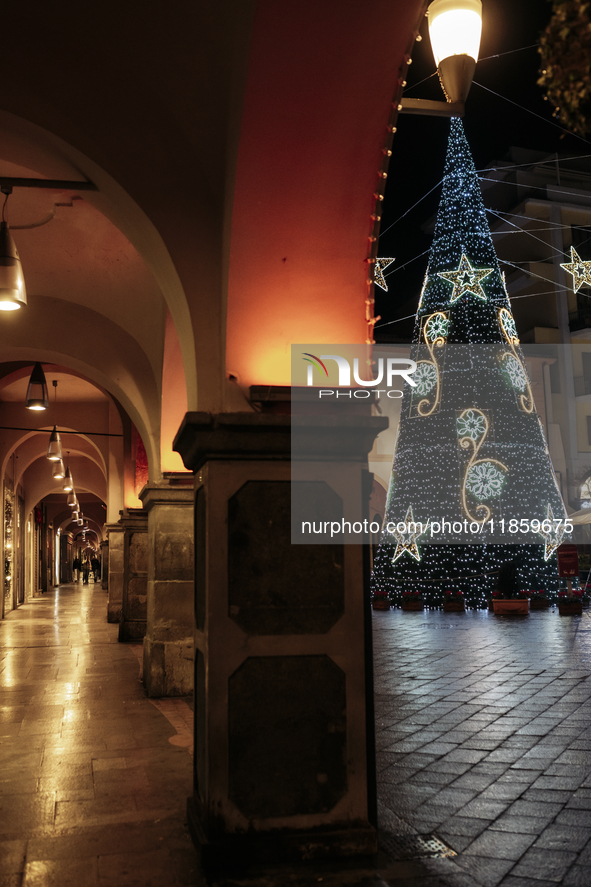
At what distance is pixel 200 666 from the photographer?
3.98m

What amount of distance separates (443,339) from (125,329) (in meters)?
8.32

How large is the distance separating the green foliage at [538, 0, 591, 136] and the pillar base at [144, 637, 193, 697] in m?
7.04

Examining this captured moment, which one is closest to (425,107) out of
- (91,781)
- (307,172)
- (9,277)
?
(307,172)

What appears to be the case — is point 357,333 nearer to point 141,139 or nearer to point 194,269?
point 194,269

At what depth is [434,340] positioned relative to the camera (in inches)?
609

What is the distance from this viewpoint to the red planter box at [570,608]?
14.7m

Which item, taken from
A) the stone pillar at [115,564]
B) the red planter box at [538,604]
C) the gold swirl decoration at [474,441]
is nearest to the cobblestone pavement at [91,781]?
the stone pillar at [115,564]

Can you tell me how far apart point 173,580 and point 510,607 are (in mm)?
8596

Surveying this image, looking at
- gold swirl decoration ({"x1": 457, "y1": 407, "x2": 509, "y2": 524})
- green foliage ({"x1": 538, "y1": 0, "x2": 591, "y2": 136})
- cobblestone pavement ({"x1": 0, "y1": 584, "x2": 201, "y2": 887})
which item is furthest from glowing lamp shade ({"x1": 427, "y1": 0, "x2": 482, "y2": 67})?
gold swirl decoration ({"x1": 457, "y1": 407, "x2": 509, "y2": 524})

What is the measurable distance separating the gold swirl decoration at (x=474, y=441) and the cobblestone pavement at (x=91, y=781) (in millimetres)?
7665

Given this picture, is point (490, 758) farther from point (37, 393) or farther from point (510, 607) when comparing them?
point (510, 607)

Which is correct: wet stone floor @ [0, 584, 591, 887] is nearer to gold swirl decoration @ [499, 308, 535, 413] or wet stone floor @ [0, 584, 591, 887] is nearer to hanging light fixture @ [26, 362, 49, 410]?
hanging light fixture @ [26, 362, 49, 410]

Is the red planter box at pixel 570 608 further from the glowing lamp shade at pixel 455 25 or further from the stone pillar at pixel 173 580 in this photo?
the glowing lamp shade at pixel 455 25

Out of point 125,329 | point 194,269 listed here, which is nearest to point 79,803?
point 194,269
